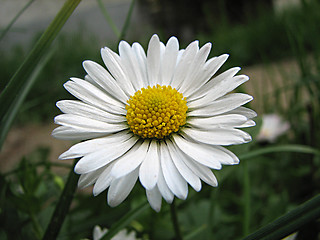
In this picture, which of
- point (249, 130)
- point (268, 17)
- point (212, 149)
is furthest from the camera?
point (268, 17)

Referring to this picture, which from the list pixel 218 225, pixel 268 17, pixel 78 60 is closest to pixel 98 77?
pixel 218 225

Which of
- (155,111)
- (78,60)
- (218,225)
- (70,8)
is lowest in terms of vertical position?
(218,225)

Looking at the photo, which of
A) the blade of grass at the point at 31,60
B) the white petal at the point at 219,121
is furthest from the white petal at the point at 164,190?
the blade of grass at the point at 31,60

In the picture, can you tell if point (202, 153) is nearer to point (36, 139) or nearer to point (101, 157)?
point (101, 157)

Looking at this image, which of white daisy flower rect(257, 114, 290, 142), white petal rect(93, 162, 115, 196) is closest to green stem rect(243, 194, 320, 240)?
white petal rect(93, 162, 115, 196)

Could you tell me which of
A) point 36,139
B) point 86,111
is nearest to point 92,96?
point 86,111

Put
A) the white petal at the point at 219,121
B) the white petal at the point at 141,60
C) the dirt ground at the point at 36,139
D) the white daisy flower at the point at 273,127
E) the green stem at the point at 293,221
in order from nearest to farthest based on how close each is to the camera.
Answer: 1. the green stem at the point at 293,221
2. the white petal at the point at 219,121
3. the white petal at the point at 141,60
4. the white daisy flower at the point at 273,127
5. the dirt ground at the point at 36,139

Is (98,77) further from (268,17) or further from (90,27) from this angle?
(90,27)

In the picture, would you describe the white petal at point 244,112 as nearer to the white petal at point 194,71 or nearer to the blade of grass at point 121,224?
the white petal at point 194,71
